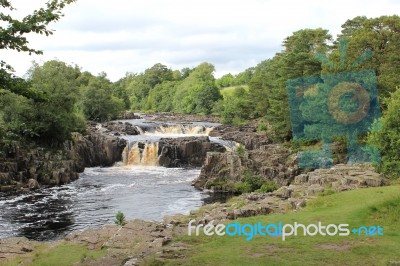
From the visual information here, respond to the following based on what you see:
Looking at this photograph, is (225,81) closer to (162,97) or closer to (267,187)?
(162,97)

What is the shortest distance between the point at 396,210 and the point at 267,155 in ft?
86.9

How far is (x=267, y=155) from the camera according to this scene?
1769 inches

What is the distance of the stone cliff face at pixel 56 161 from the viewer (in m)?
42.1

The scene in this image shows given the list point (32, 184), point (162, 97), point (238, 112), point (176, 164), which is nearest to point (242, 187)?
point (176, 164)

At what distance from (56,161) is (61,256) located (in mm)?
30000

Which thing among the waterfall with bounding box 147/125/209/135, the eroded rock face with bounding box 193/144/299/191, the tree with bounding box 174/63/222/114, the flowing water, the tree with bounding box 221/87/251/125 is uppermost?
the tree with bounding box 174/63/222/114

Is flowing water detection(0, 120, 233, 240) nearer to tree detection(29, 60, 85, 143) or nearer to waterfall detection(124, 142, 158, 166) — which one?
waterfall detection(124, 142, 158, 166)

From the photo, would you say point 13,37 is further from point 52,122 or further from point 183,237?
point 52,122

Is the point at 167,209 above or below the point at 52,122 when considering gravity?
below

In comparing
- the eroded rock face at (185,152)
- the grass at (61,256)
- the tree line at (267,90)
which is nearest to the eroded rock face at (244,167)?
the tree line at (267,90)

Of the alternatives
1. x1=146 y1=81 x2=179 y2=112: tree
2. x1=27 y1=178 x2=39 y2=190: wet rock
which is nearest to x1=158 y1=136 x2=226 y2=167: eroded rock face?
x1=27 y1=178 x2=39 y2=190: wet rock

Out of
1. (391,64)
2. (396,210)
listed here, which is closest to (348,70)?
(391,64)

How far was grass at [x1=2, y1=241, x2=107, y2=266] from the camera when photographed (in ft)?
56.6

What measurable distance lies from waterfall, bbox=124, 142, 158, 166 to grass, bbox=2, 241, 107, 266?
3507 cm
